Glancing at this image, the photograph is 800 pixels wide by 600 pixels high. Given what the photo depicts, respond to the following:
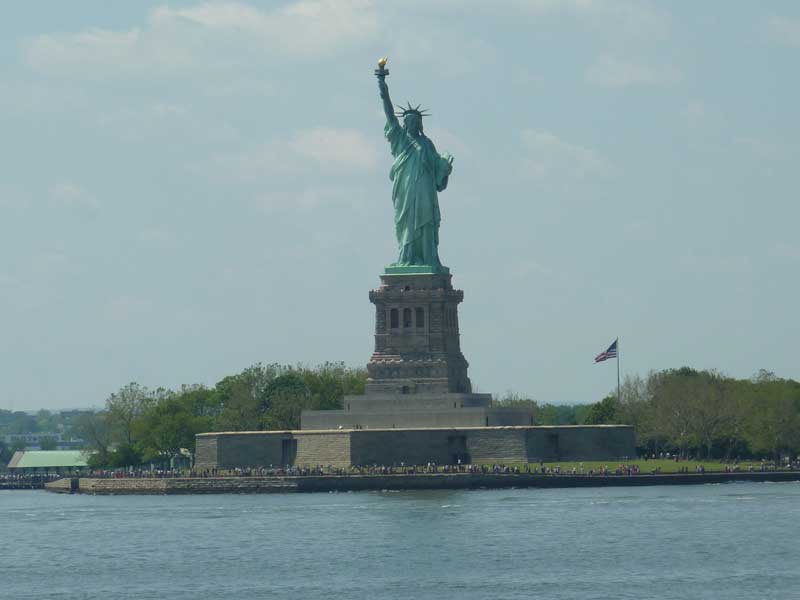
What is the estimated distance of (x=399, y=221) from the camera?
365 feet

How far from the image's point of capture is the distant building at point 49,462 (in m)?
150

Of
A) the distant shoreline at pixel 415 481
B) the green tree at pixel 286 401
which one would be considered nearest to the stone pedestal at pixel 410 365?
the distant shoreline at pixel 415 481

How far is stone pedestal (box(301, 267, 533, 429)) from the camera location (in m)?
107

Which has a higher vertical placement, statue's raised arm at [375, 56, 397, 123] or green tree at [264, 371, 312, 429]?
statue's raised arm at [375, 56, 397, 123]

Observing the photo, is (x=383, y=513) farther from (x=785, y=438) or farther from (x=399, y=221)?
(x=785, y=438)

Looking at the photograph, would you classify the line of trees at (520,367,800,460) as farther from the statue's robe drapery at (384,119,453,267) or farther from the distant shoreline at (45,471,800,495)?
the statue's robe drapery at (384,119,453,267)

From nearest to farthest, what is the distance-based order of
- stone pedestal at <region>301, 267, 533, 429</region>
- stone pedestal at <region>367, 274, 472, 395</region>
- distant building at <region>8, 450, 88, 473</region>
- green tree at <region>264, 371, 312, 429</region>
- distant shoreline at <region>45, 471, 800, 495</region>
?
distant shoreline at <region>45, 471, 800, 495</region>, stone pedestal at <region>301, 267, 533, 429</region>, stone pedestal at <region>367, 274, 472, 395</region>, green tree at <region>264, 371, 312, 429</region>, distant building at <region>8, 450, 88, 473</region>

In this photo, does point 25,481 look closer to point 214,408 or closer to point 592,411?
point 214,408

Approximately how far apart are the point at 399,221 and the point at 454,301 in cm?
515

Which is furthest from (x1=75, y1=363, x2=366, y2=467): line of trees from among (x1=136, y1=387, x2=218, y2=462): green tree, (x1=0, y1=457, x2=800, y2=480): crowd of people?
(x1=0, y1=457, x2=800, y2=480): crowd of people

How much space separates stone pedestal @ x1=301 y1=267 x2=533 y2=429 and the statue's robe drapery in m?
1.39

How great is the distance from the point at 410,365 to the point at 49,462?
57061mm

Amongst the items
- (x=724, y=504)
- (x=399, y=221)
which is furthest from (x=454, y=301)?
(x=724, y=504)

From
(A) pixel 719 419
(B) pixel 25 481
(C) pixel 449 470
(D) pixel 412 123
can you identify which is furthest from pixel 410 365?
(B) pixel 25 481
